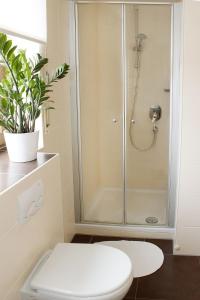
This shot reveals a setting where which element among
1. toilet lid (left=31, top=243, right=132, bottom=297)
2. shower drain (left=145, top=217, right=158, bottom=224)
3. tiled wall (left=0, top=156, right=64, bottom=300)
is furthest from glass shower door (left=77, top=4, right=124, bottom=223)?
toilet lid (left=31, top=243, right=132, bottom=297)

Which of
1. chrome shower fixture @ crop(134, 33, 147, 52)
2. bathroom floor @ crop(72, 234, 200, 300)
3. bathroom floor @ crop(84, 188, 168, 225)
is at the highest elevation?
chrome shower fixture @ crop(134, 33, 147, 52)

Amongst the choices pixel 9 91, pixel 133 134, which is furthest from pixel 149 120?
pixel 9 91

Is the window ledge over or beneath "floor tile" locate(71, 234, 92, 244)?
over

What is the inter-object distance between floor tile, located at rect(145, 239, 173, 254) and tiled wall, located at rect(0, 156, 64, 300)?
108 cm

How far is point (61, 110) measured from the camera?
8.32ft

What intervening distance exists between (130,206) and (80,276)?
1710 mm

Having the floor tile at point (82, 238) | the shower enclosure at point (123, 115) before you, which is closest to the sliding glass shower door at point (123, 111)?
the shower enclosure at point (123, 115)

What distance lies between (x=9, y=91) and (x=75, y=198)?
153 centimetres

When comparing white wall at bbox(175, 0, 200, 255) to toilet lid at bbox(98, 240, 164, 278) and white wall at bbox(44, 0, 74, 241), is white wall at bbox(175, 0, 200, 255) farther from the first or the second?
white wall at bbox(44, 0, 74, 241)

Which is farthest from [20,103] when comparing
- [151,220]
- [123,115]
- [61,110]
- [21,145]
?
[151,220]

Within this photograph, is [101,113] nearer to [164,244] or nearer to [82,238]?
[82,238]

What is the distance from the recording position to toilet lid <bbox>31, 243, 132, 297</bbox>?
1436mm

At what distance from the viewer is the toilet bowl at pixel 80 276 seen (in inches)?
56.1

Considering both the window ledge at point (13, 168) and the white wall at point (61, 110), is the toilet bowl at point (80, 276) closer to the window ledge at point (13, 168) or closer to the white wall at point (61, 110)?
the window ledge at point (13, 168)
